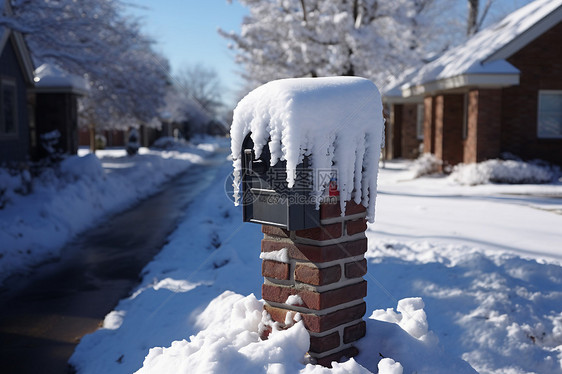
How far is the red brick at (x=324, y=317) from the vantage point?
278 cm

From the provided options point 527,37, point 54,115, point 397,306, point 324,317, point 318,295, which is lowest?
point 397,306

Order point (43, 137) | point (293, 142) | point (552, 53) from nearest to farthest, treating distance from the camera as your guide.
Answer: point (293, 142)
point (552, 53)
point (43, 137)

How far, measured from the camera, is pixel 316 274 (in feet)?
9.14

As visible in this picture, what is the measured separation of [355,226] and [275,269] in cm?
54

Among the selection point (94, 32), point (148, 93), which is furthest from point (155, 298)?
point (148, 93)

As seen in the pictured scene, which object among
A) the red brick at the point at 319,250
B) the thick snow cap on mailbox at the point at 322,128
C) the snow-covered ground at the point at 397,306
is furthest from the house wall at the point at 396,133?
the red brick at the point at 319,250

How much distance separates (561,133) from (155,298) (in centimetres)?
1431

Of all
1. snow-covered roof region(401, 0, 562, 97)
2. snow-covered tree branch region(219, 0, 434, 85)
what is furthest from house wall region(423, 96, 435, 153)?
snow-covered tree branch region(219, 0, 434, 85)

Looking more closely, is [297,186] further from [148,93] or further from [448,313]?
[148,93]

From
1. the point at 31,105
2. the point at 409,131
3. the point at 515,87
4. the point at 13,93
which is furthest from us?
the point at 409,131

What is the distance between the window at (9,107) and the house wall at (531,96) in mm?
15289

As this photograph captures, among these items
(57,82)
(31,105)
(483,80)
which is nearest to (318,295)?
(483,80)

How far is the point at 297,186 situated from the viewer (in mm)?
2748

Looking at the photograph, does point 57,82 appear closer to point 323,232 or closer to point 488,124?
point 488,124
